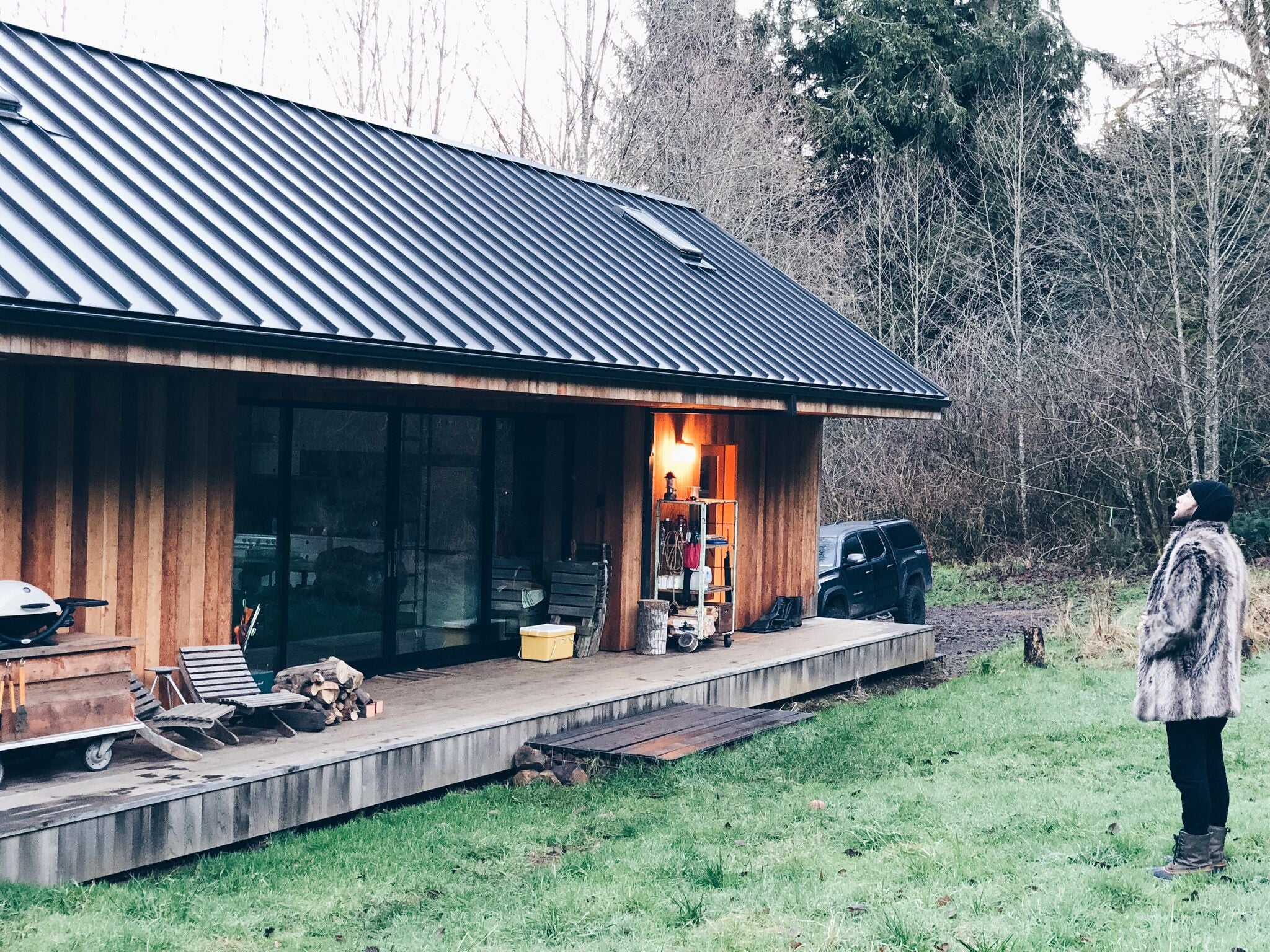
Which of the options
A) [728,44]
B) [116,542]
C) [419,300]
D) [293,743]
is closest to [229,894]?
[293,743]

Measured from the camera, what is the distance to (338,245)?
946 centimetres

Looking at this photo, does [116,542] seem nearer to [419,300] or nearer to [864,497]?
[419,300]

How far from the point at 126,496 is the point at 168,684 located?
1.29m

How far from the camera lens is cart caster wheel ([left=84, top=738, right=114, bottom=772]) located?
7.09m

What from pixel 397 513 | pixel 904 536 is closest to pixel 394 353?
pixel 397 513

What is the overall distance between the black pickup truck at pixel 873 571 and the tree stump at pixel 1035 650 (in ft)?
8.63

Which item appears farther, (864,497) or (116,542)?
(864,497)

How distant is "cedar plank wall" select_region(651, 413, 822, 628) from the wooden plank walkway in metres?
3.55

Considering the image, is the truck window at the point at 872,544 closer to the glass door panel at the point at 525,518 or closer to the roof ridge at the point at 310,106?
the roof ridge at the point at 310,106

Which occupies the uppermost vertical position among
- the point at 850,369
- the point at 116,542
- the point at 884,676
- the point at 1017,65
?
the point at 1017,65

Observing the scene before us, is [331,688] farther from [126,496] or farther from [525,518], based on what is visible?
[525,518]

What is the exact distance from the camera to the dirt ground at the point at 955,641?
43.3 ft

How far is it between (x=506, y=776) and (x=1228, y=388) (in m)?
17.7

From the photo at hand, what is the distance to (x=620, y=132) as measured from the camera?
26.6 meters
